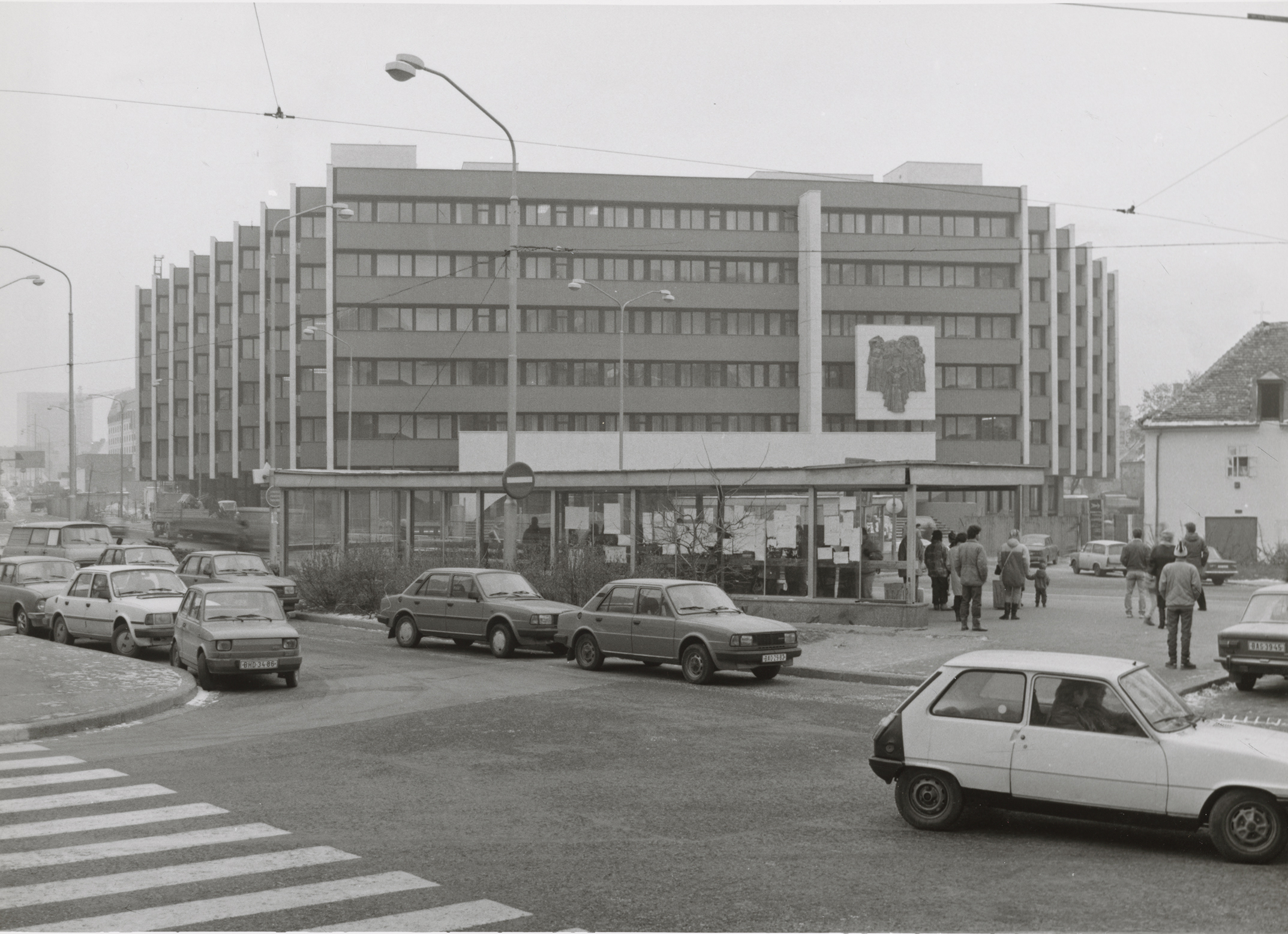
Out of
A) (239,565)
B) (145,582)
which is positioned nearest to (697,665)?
(145,582)

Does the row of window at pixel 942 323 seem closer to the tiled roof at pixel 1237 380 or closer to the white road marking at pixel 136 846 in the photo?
the tiled roof at pixel 1237 380

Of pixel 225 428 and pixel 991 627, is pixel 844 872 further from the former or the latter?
pixel 225 428

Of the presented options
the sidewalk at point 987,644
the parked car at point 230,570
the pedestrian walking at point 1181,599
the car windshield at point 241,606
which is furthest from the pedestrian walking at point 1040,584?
the car windshield at point 241,606

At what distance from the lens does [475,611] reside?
2197cm

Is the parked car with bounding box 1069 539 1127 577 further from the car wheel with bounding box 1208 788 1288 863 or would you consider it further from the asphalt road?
the car wheel with bounding box 1208 788 1288 863

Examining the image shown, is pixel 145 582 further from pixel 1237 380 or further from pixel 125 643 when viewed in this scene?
pixel 1237 380

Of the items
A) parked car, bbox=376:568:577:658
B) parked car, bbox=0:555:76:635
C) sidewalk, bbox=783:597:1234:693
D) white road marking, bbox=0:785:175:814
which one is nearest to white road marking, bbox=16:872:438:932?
white road marking, bbox=0:785:175:814

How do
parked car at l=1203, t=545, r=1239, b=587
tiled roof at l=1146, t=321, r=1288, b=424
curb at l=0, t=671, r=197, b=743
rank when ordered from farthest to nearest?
tiled roof at l=1146, t=321, r=1288, b=424 < parked car at l=1203, t=545, r=1239, b=587 < curb at l=0, t=671, r=197, b=743

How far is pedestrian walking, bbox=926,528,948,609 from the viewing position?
84.2 feet

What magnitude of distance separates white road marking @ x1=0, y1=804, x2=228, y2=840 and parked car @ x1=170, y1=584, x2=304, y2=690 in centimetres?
796

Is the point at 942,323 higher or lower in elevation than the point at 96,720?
higher

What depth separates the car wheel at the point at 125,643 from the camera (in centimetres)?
2092

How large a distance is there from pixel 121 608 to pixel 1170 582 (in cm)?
1710

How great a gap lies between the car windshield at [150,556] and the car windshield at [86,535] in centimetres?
481
